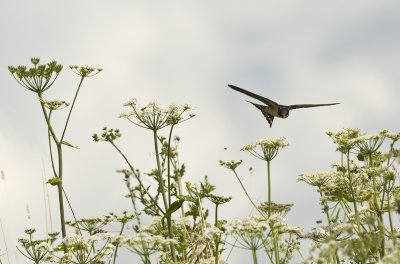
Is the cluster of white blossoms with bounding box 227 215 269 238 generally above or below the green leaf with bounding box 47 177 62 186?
below

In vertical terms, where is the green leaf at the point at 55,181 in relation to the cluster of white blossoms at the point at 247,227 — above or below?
above

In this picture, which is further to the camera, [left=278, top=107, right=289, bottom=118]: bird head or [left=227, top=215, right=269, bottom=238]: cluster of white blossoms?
[left=278, top=107, right=289, bottom=118]: bird head

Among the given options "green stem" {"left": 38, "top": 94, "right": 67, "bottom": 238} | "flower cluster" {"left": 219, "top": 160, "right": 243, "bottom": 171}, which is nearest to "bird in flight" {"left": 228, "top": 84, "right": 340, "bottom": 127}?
"flower cluster" {"left": 219, "top": 160, "right": 243, "bottom": 171}

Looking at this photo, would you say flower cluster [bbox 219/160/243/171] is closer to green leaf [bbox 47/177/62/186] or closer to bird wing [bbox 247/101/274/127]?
bird wing [bbox 247/101/274/127]

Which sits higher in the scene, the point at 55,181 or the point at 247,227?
the point at 55,181

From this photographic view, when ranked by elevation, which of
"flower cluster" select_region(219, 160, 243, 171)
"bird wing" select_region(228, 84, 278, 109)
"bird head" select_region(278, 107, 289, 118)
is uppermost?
"bird wing" select_region(228, 84, 278, 109)

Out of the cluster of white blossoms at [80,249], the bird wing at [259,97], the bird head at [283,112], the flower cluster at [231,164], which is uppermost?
the bird wing at [259,97]

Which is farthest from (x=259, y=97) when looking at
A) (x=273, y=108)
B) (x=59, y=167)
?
(x=59, y=167)

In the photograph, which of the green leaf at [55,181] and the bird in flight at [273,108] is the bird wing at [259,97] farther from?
the green leaf at [55,181]

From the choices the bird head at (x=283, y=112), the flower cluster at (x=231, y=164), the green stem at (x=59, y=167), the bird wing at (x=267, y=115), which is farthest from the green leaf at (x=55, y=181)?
the bird head at (x=283, y=112)

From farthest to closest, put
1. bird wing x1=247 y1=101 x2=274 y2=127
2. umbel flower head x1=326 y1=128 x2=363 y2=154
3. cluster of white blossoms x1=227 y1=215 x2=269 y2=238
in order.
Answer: bird wing x1=247 y1=101 x2=274 y2=127 < umbel flower head x1=326 y1=128 x2=363 y2=154 < cluster of white blossoms x1=227 y1=215 x2=269 y2=238

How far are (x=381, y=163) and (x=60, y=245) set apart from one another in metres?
4.72

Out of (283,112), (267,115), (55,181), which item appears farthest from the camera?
(267,115)

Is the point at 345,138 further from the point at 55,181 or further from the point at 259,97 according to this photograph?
the point at 55,181
